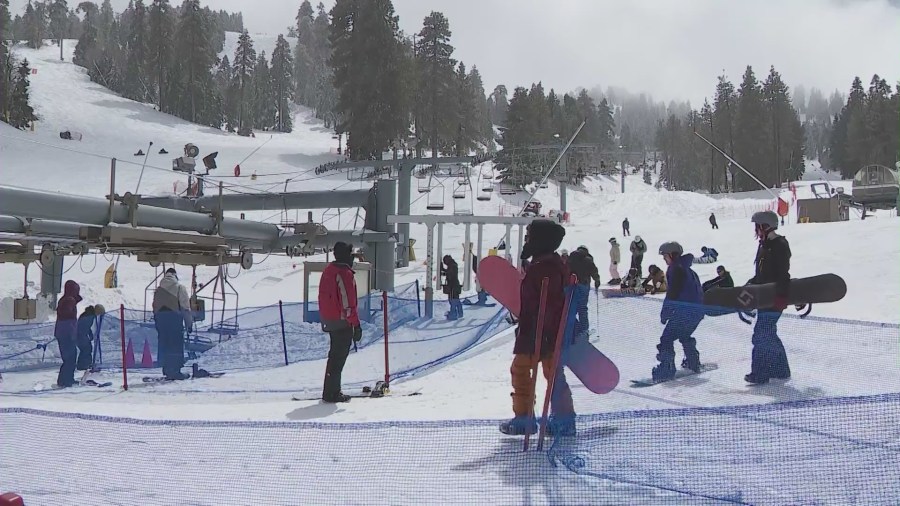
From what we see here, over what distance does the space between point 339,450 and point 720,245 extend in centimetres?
2747

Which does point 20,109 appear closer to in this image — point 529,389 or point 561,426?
point 529,389

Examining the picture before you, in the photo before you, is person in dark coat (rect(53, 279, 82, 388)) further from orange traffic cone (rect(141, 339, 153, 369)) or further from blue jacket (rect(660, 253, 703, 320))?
blue jacket (rect(660, 253, 703, 320))

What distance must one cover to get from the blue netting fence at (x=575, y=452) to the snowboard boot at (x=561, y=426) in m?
0.05

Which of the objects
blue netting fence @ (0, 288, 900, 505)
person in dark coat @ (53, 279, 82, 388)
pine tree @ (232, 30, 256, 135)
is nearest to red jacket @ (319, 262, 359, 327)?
blue netting fence @ (0, 288, 900, 505)

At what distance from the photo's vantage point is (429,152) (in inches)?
3002

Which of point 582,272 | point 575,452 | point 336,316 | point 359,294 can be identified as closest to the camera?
point 575,452

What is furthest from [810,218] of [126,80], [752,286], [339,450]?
[126,80]

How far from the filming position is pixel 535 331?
17.8ft

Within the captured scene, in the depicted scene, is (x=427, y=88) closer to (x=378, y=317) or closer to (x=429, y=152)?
(x=429, y=152)

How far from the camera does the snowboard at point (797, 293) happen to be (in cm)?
702

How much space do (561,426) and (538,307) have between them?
85 cm

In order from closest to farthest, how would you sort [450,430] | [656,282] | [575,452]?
[575,452], [450,430], [656,282]

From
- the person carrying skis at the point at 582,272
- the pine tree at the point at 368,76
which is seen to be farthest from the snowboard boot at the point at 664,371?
the pine tree at the point at 368,76

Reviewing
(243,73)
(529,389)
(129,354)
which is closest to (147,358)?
(129,354)
